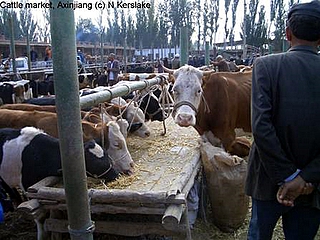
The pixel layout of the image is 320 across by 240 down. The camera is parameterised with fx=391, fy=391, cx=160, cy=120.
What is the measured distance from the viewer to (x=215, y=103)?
4727 millimetres

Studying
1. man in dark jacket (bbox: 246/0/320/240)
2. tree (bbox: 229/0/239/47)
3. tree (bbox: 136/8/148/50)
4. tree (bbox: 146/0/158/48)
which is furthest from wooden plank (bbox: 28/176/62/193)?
tree (bbox: 229/0/239/47)

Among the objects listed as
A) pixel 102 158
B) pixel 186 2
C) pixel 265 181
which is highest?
pixel 186 2

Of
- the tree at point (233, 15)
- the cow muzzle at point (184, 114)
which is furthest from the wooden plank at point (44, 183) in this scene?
the tree at point (233, 15)

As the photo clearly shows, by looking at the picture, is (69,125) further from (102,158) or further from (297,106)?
(102,158)

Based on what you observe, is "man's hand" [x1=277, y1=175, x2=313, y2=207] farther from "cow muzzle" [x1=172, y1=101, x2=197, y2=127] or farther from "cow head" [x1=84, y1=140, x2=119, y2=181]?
"cow muzzle" [x1=172, y1=101, x2=197, y2=127]

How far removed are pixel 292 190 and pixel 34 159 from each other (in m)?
2.21

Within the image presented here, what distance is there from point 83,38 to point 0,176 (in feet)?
132

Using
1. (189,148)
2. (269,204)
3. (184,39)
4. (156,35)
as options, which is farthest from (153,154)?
(156,35)

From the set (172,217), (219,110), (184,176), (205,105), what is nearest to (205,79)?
(205,105)

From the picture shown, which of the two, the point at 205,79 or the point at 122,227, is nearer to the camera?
the point at 122,227

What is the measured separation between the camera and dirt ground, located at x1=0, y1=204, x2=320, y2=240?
3.52m

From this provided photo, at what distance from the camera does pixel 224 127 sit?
186 inches

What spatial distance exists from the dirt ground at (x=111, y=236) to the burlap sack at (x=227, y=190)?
0.08m

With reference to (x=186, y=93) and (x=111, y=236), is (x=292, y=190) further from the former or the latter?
(x=186, y=93)
